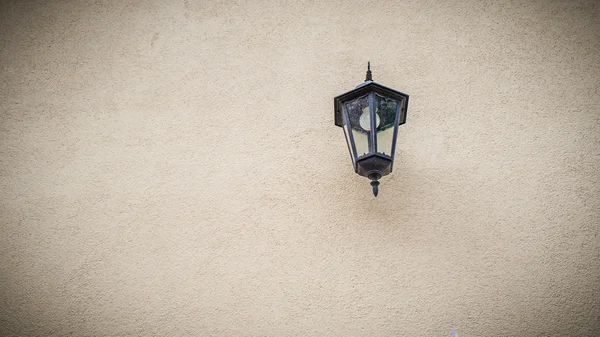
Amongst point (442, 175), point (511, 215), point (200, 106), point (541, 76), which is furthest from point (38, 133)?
point (541, 76)

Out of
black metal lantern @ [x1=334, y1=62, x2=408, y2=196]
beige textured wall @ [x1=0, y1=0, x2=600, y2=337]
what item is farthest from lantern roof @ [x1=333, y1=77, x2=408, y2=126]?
beige textured wall @ [x1=0, y1=0, x2=600, y2=337]

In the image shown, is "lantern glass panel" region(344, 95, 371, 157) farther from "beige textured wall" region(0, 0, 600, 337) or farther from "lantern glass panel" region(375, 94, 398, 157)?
"beige textured wall" region(0, 0, 600, 337)

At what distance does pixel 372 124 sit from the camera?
1959 mm

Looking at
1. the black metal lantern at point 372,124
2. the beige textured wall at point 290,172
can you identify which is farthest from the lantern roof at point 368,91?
the beige textured wall at point 290,172

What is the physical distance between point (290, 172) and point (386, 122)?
90cm

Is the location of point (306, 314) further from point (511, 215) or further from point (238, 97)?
point (238, 97)

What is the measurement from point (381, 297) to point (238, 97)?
201 centimetres

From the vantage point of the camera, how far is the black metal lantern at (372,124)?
77.2 inches

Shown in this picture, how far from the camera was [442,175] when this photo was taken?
2.47 meters

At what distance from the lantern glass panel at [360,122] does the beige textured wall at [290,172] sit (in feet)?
1.81

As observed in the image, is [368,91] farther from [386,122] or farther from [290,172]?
[290,172]

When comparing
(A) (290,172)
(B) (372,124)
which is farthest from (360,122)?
(A) (290,172)

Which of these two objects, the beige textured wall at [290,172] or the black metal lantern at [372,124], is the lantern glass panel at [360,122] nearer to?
the black metal lantern at [372,124]

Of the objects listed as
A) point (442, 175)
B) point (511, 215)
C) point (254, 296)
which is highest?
point (442, 175)
